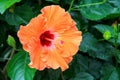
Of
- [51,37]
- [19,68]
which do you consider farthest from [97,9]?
[19,68]

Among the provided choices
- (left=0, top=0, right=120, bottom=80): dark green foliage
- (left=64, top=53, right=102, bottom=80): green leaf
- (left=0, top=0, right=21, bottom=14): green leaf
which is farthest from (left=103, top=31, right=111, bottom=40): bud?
(left=0, top=0, right=21, bottom=14): green leaf

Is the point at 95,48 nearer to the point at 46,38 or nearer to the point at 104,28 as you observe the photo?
the point at 104,28

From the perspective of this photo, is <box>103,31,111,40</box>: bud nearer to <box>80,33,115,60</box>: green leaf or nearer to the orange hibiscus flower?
<box>80,33,115,60</box>: green leaf

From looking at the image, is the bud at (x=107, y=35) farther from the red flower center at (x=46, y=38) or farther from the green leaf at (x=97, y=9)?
the red flower center at (x=46, y=38)

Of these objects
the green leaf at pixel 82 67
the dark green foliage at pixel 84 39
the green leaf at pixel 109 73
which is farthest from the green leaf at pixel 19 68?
the green leaf at pixel 109 73

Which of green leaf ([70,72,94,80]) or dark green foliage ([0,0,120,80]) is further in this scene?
green leaf ([70,72,94,80])

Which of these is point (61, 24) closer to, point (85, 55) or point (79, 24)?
point (79, 24)
